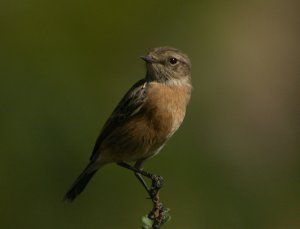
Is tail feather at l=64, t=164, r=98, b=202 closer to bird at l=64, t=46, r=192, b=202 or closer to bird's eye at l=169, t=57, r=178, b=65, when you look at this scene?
bird at l=64, t=46, r=192, b=202

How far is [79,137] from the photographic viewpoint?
38.8 ft

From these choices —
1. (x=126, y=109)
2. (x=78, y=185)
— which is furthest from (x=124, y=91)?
(x=126, y=109)

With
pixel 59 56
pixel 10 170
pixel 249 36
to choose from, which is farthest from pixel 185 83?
pixel 249 36

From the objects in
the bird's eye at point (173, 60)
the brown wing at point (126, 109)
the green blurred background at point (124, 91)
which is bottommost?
the green blurred background at point (124, 91)

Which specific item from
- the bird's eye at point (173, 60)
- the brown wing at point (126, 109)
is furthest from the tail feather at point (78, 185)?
the bird's eye at point (173, 60)

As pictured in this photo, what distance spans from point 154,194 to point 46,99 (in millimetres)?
5170

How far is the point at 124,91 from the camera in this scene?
13469 millimetres

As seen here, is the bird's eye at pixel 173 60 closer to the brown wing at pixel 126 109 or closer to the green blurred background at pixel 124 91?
the brown wing at pixel 126 109

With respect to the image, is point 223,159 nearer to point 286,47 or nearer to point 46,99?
point 46,99

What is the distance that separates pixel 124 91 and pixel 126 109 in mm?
4376

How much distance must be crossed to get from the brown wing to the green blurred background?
2.02 m

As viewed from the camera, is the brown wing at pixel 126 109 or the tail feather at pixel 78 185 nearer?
the brown wing at pixel 126 109

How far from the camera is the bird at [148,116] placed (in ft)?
29.2

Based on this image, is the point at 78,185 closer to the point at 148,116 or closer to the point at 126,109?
the point at 126,109
